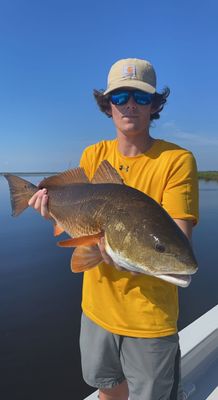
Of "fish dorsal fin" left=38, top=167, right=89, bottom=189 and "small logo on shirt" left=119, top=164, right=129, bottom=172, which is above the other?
"small logo on shirt" left=119, top=164, right=129, bottom=172

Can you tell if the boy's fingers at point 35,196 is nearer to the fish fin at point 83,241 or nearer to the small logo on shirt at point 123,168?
the small logo on shirt at point 123,168

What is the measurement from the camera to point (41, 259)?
13.7m

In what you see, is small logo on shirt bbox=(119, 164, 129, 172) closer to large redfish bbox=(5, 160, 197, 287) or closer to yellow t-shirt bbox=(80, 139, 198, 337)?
yellow t-shirt bbox=(80, 139, 198, 337)

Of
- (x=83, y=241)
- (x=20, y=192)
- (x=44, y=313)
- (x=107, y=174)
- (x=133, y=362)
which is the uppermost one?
(x=107, y=174)

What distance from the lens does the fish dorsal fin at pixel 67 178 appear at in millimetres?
3182

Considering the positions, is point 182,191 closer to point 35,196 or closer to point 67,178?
point 67,178

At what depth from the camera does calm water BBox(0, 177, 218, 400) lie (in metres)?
6.83

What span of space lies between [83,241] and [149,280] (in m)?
0.54

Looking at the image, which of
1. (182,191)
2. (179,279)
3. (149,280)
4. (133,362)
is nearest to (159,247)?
(179,279)

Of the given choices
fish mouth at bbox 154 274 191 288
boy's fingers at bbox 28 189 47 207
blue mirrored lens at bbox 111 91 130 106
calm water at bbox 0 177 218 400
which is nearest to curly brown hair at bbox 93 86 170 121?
blue mirrored lens at bbox 111 91 130 106

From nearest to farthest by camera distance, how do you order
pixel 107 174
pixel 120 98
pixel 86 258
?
pixel 86 258 → pixel 107 174 → pixel 120 98

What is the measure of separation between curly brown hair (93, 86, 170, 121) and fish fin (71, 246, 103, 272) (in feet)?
4.15

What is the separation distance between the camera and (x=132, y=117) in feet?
9.43

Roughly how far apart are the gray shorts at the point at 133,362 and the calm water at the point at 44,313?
4.10 meters
